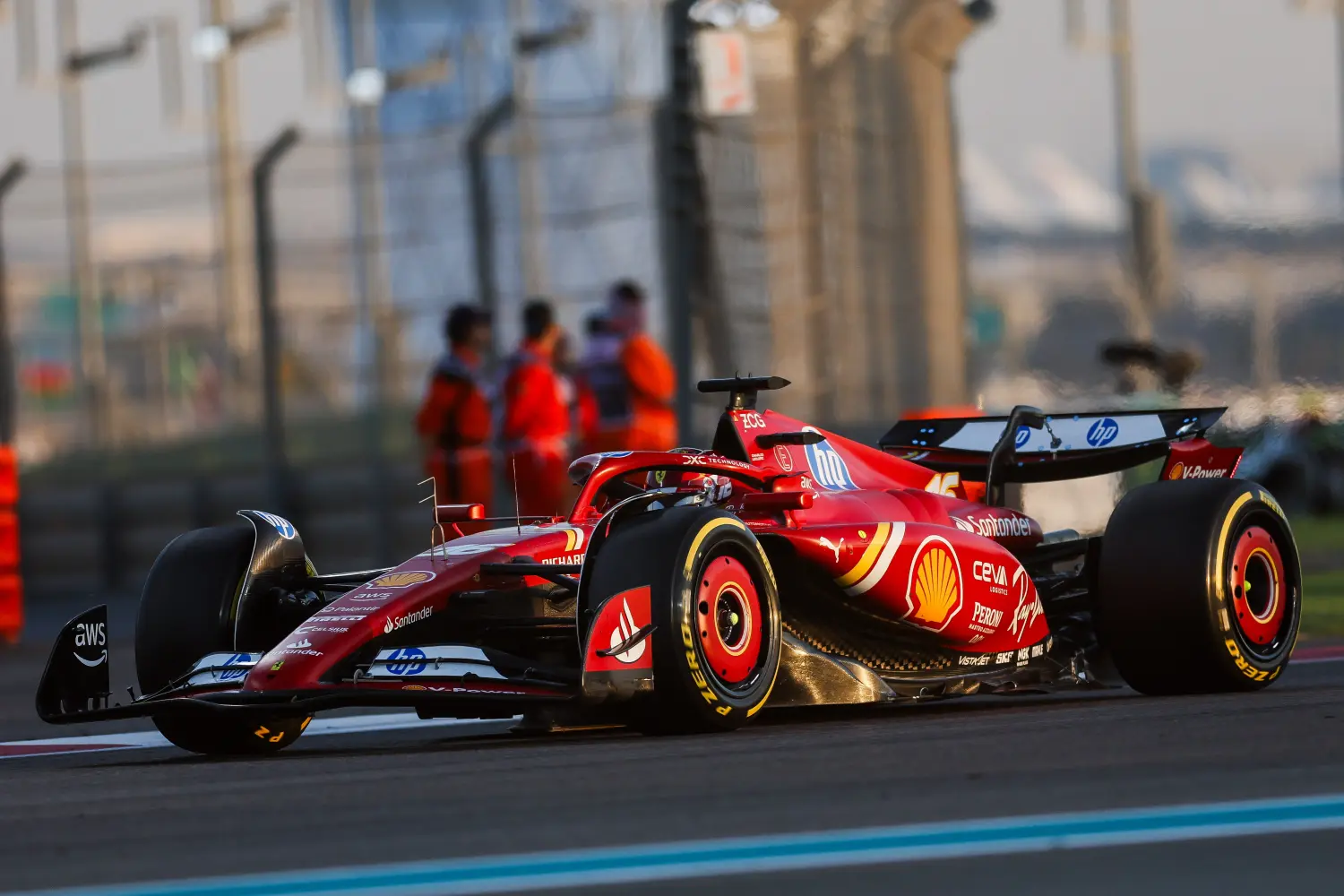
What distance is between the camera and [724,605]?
6598mm

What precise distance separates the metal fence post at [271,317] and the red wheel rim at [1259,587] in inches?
410

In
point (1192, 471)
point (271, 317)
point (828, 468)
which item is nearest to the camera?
point (828, 468)

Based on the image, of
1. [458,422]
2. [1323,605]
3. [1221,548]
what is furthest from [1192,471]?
[458,422]

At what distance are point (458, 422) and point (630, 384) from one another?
1.18 m

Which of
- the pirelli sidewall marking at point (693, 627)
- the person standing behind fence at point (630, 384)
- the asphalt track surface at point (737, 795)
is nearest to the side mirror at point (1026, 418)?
the asphalt track surface at point (737, 795)

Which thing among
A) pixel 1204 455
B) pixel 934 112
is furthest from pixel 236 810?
pixel 934 112

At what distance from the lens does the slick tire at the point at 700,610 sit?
6336 millimetres

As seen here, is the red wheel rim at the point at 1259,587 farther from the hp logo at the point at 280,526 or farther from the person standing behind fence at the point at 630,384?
the person standing behind fence at the point at 630,384

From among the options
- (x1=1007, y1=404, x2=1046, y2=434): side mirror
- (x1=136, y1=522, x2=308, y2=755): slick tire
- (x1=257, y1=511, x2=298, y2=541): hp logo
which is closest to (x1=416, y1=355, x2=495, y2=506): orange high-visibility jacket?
(x1=1007, y1=404, x2=1046, y2=434): side mirror

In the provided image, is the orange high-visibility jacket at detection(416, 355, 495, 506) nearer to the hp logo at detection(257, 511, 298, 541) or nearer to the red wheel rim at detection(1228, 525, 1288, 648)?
the hp logo at detection(257, 511, 298, 541)

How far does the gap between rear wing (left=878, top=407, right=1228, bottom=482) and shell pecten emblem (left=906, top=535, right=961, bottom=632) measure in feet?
3.69

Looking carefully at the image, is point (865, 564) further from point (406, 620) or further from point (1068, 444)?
point (1068, 444)

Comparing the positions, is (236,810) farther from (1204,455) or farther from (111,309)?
(111,309)

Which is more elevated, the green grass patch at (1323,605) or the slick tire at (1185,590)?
the slick tire at (1185,590)
